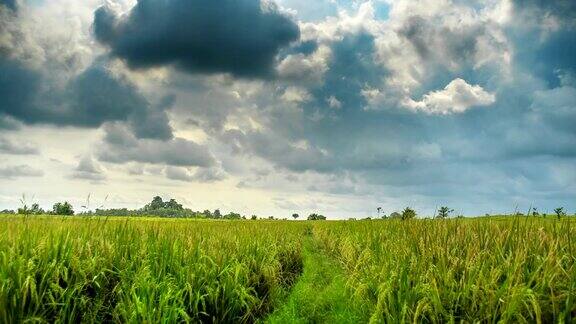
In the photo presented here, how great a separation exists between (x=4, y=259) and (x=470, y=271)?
6.38 m

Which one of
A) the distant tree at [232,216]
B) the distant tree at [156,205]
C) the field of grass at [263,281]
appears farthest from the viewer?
the distant tree at [156,205]

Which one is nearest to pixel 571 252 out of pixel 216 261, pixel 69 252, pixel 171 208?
pixel 216 261

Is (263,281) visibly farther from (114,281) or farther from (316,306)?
(114,281)

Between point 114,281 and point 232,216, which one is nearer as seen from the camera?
point 114,281

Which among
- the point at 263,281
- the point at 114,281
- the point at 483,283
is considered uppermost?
the point at 483,283

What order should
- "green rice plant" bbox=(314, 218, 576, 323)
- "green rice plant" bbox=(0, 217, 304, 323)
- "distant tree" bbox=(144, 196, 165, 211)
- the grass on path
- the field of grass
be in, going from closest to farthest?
"green rice plant" bbox=(314, 218, 576, 323) → the field of grass → "green rice plant" bbox=(0, 217, 304, 323) → the grass on path → "distant tree" bbox=(144, 196, 165, 211)

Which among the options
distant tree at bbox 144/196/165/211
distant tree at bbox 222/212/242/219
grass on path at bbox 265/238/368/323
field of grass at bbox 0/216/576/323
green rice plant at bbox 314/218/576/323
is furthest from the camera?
distant tree at bbox 144/196/165/211

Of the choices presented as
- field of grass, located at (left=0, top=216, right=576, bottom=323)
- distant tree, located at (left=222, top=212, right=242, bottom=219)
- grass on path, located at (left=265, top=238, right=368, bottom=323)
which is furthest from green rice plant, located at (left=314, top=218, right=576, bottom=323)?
distant tree, located at (left=222, top=212, right=242, bottom=219)

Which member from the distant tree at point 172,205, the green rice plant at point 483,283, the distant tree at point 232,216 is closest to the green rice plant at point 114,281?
the green rice plant at point 483,283

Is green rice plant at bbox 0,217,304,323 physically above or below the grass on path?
above

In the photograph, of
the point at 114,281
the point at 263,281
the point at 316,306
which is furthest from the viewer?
the point at 316,306

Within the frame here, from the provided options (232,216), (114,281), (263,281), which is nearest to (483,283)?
(114,281)

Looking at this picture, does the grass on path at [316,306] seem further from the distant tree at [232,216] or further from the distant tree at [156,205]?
the distant tree at [156,205]

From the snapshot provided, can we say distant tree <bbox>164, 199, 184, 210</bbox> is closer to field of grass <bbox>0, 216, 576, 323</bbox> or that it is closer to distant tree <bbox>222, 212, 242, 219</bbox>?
distant tree <bbox>222, 212, 242, 219</bbox>
